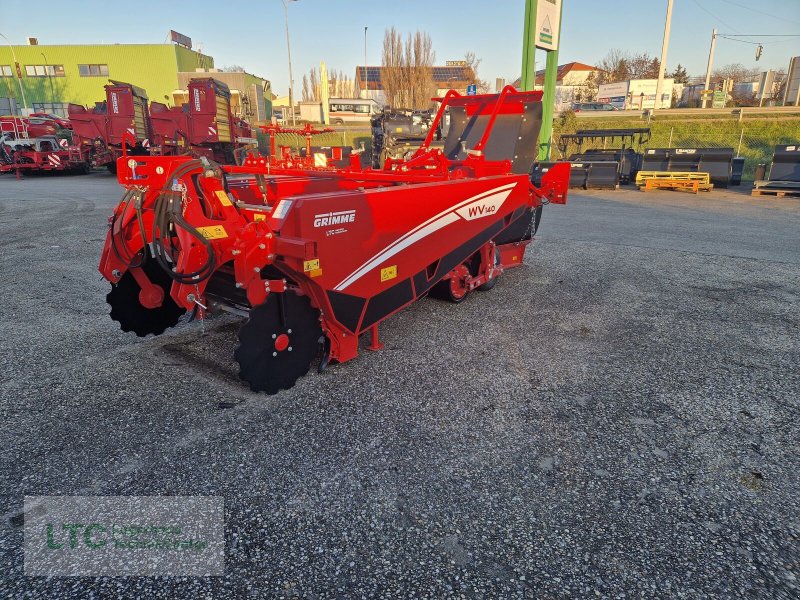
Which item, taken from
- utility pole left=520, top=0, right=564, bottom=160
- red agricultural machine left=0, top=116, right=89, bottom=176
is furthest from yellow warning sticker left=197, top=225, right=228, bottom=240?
red agricultural machine left=0, top=116, right=89, bottom=176

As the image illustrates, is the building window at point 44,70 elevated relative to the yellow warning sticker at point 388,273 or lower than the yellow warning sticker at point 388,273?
elevated

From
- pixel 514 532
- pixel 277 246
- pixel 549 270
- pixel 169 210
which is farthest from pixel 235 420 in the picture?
pixel 549 270

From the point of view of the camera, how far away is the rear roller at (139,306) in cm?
384

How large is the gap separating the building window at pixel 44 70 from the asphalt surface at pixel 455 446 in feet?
165

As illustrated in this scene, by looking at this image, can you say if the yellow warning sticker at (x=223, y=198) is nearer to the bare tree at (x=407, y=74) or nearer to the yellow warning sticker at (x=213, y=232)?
the yellow warning sticker at (x=213, y=232)

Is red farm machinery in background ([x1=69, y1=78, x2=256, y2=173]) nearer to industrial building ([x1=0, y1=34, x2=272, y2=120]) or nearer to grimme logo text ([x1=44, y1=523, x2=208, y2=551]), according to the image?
grimme logo text ([x1=44, y1=523, x2=208, y2=551])

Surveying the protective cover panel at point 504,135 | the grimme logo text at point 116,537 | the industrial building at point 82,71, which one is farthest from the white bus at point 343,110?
the grimme logo text at point 116,537

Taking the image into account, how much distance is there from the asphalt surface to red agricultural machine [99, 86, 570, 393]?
0.31 m

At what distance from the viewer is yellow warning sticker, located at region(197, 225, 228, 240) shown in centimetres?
290

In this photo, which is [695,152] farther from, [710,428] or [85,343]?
[85,343]

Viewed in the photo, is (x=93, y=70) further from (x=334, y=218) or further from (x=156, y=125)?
(x=334, y=218)

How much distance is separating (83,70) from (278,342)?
5260 cm

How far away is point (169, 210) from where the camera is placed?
3037mm

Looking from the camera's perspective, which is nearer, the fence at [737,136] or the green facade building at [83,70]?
the fence at [737,136]
